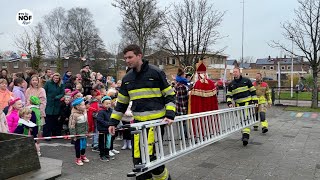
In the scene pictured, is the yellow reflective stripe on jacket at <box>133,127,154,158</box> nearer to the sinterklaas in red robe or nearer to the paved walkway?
the paved walkway

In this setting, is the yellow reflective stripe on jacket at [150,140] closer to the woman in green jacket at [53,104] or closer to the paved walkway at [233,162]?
the paved walkway at [233,162]

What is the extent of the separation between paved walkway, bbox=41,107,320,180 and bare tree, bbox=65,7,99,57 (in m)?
55.5

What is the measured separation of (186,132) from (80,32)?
2344 inches

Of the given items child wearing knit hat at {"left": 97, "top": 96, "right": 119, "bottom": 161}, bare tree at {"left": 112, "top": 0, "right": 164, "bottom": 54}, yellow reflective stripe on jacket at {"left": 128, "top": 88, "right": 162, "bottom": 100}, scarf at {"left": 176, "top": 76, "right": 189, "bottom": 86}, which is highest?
bare tree at {"left": 112, "top": 0, "right": 164, "bottom": 54}

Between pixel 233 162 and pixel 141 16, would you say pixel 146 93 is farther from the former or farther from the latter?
pixel 141 16

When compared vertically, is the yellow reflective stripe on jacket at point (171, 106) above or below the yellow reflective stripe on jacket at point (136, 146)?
above

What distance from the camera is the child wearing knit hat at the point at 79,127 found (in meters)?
6.26

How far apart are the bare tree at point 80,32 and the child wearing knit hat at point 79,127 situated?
56950 millimetres

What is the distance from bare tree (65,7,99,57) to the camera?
60.8m

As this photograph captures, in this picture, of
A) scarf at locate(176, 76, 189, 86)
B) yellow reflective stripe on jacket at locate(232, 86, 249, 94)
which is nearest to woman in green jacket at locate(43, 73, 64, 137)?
scarf at locate(176, 76, 189, 86)

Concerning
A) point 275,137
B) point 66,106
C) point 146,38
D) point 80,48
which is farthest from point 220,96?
point 80,48

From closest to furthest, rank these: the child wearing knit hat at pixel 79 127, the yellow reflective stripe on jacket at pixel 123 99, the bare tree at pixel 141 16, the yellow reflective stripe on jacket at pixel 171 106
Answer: the yellow reflective stripe on jacket at pixel 171 106, the yellow reflective stripe on jacket at pixel 123 99, the child wearing knit hat at pixel 79 127, the bare tree at pixel 141 16

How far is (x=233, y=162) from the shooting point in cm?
652

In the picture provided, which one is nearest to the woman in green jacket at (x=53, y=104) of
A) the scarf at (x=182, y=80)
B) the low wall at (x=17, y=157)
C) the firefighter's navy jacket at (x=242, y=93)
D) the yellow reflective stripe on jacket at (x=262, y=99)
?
the scarf at (x=182, y=80)
